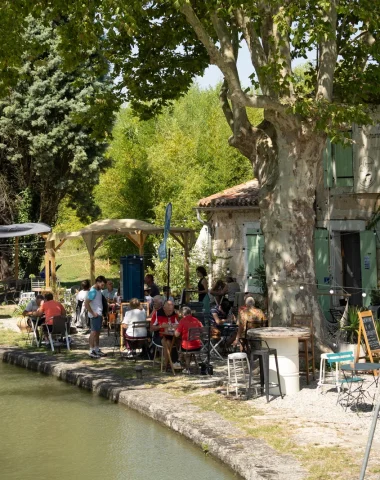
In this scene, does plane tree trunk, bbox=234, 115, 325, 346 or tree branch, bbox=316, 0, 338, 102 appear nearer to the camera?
tree branch, bbox=316, 0, 338, 102

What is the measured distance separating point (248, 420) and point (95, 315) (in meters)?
6.77

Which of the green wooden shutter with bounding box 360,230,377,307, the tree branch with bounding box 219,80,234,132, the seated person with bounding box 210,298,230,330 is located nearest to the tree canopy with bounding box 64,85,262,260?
the green wooden shutter with bounding box 360,230,377,307

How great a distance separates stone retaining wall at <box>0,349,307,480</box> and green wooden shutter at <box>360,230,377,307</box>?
717 cm

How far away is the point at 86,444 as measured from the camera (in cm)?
1033

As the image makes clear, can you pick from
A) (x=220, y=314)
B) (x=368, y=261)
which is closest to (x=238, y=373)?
(x=220, y=314)

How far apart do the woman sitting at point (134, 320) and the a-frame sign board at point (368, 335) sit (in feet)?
14.2

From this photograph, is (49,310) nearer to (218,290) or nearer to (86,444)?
(218,290)

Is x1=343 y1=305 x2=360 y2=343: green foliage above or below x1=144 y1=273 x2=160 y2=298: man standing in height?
below

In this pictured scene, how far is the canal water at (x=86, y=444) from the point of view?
9.01 meters

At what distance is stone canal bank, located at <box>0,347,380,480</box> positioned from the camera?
8383 millimetres

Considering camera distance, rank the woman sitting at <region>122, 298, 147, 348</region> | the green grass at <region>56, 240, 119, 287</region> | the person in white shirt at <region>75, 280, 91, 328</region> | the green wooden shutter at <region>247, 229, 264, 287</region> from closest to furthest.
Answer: the woman sitting at <region>122, 298, 147, 348</region>
the person in white shirt at <region>75, 280, 91, 328</region>
the green wooden shutter at <region>247, 229, 264, 287</region>
the green grass at <region>56, 240, 119, 287</region>

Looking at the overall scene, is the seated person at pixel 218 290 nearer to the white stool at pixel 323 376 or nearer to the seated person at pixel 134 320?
the seated person at pixel 134 320

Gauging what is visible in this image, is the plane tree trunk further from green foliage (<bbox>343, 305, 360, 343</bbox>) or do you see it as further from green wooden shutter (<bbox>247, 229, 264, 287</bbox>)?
green wooden shutter (<bbox>247, 229, 264, 287</bbox>)

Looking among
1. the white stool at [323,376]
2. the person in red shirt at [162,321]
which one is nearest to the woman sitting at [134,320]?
the person in red shirt at [162,321]
